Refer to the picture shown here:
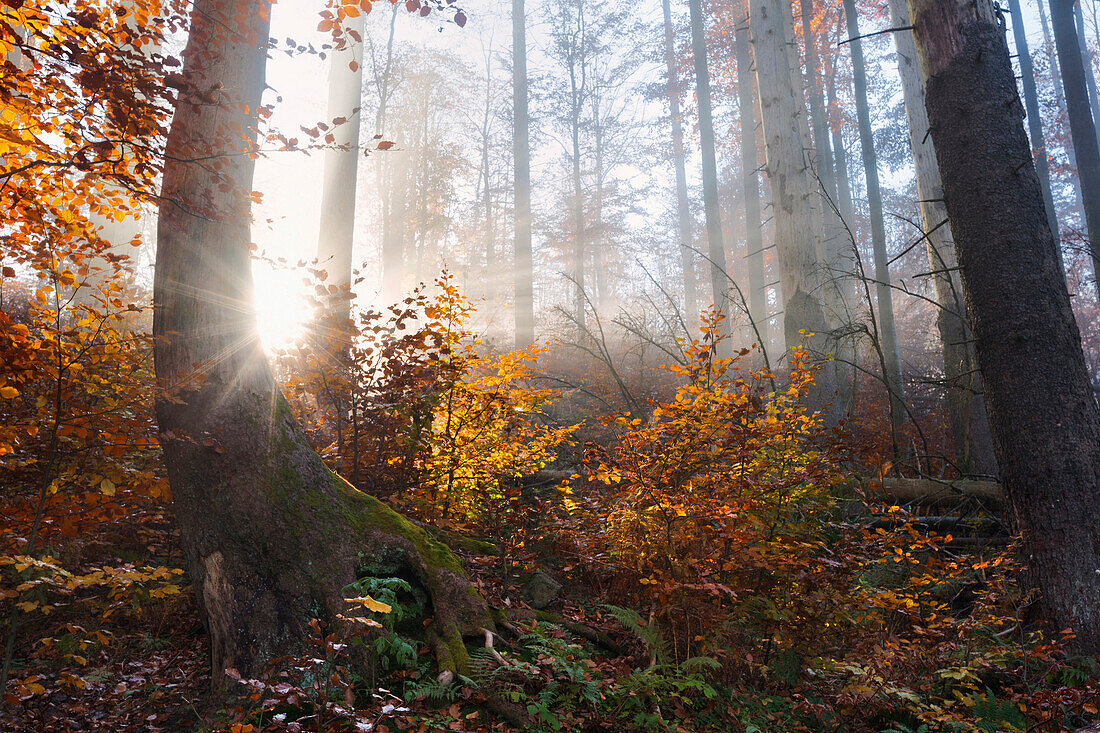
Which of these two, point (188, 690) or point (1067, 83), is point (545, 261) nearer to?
point (1067, 83)

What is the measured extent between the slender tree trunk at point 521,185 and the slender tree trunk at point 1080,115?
417 inches

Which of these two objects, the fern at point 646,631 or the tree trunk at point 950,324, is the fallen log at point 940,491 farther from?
the fern at point 646,631

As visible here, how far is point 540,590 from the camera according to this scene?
4.73 metres

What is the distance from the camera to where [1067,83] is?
418 inches

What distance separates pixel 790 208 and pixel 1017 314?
5.12 metres

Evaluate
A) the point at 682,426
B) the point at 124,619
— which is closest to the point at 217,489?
the point at 124,619

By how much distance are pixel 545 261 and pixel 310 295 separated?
2396 cm

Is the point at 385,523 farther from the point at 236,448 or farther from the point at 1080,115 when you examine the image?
the point at 1080,115

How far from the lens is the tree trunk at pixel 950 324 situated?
7.34 m

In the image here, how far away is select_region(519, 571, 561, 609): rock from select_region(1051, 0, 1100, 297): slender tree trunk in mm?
11561

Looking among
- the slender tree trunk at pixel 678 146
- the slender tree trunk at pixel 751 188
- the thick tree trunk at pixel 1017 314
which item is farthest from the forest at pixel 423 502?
the slender tree trunk at pixel 678 146

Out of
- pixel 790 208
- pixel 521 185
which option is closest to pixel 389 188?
pixel 521 185

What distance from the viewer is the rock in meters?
4.62

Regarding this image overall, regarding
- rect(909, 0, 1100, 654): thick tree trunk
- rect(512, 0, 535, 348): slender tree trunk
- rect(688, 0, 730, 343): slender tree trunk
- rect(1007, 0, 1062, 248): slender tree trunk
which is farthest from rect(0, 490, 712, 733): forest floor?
rect(1007, 0, 1062, 248): slender tree trunk
